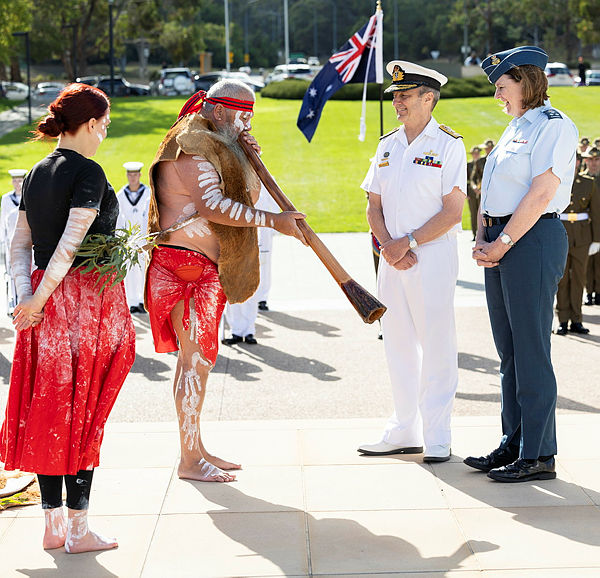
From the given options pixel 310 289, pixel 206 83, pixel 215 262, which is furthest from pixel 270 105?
pixel 215 262

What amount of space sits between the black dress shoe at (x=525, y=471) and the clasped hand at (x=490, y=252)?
1070 millimetres

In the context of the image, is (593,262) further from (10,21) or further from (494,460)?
(10,21)

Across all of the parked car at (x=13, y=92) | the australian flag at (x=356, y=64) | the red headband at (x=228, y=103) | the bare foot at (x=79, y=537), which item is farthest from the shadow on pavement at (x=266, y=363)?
the parked car at (x=13, y=92)

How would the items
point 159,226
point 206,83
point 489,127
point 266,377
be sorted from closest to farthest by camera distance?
point 159,226 → point 266,377 → point 489,127 → point 206,83

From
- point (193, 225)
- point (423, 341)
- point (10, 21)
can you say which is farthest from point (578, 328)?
point (10, 21)

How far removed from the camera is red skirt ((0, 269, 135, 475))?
160 inches

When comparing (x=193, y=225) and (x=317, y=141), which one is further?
(x=317, y=141)

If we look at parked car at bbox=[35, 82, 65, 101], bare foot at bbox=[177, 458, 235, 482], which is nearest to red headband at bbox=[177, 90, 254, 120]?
bare foot at bbox=[177, 458, 235, 482]

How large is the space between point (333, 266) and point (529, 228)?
3.38ft

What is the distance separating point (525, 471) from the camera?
4.94 meters

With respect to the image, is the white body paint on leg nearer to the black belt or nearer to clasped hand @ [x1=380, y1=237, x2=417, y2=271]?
clasped hand @ [x1=380, y1=237, x2=417, y2=271]

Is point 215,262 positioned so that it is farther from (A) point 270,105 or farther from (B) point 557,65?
(B) point 557,65

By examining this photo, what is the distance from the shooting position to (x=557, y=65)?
185 ft

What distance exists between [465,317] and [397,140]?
5.18 metres
